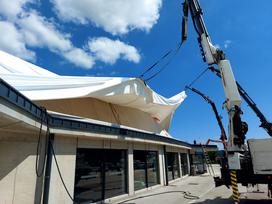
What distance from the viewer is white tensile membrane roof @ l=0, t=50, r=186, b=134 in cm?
862

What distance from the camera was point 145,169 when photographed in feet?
46.2

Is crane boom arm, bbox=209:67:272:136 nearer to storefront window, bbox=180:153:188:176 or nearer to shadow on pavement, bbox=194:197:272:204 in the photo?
shadow on pavement, bbox=194:197:272:204

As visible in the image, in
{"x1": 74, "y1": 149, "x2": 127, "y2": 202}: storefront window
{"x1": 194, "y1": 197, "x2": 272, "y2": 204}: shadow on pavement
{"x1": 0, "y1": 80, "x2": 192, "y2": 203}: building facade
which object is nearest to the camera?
{"x1": 0, "y1": 80, "x2": 192, "y2": 203}: building facade

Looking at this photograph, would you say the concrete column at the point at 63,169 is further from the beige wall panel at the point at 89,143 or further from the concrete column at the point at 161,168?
the concrete column at the point at 161,168

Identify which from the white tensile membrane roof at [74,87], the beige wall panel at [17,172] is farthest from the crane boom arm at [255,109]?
the beige wall panel at [17,172]

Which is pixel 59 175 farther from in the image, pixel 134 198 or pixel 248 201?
pixel 248 201

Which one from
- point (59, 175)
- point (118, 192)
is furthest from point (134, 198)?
point (59, 175)

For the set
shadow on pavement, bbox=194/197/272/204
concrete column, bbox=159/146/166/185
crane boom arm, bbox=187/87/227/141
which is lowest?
shadow on pavement, bbox=194/197/272/204

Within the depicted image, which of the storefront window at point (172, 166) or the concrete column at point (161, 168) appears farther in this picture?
the storefront window at point (172, 166)

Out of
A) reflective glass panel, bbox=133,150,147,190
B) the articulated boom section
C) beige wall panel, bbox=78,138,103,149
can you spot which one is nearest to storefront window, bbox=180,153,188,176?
reflective glass panel, bbox=133,150,147,190

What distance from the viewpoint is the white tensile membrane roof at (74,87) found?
862 centimetres

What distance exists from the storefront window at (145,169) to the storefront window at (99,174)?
1334mm

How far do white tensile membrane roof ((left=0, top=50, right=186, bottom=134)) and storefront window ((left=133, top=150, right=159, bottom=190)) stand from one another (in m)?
3.69

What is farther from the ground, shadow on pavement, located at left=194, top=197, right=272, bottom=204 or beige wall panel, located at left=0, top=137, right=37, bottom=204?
beige wall panel, located at left=0, top=137, right=37, bottom=204
